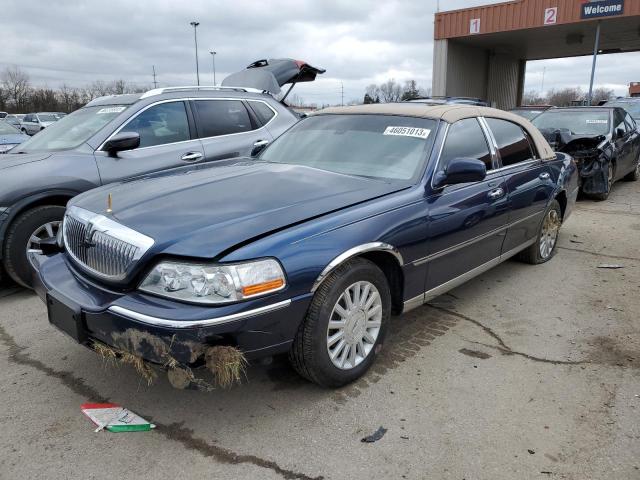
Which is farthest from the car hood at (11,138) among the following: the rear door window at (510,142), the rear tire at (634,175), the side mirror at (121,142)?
the rear tire at (634,175)

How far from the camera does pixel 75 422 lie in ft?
8.70

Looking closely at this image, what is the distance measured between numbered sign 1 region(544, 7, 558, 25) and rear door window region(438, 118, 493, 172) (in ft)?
56.4

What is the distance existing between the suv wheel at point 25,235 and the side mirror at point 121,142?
75 cm

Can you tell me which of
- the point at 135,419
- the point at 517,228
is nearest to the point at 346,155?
the point at 517,228

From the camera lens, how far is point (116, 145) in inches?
185

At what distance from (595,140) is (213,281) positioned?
819 cm

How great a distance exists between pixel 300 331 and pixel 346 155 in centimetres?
153

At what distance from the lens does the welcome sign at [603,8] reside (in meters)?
16.9

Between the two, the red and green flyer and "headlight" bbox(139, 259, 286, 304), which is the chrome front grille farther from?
the red and green flyer

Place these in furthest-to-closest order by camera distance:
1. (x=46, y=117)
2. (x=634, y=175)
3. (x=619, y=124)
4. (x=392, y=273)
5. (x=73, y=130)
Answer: (x=46, y=117) < (x=634, y=175) < (x=619, y=124) < (x=73, y=130) < (x=392, y=273)

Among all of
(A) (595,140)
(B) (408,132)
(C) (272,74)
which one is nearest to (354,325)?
(B) (408,132)

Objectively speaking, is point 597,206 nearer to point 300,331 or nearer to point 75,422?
point 300,331

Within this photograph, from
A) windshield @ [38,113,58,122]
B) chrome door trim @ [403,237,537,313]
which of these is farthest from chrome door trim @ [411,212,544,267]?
windshield @ [38,113,58,122]

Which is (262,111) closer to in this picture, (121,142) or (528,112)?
(121,142)
